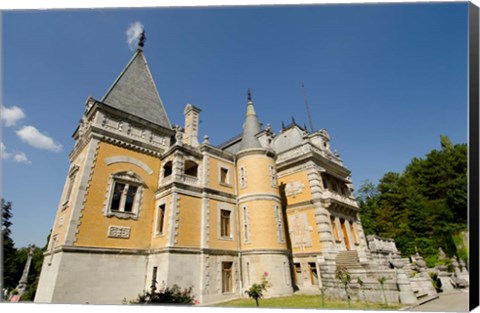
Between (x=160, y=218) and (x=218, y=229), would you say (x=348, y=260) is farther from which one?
(x=160, y=218)

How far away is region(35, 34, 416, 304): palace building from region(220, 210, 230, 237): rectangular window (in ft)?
0.42

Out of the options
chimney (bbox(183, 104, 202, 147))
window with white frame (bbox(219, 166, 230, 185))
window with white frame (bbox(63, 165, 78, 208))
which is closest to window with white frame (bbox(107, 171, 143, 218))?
window with white frame (bbox(63, 165, 78, 208))

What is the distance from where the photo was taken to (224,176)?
1770 cm

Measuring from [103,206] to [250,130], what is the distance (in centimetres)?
1113

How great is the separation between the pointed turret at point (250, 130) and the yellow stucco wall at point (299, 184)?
375 cm

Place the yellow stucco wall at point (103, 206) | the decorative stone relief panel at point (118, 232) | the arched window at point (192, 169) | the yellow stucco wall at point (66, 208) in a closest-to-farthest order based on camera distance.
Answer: the yellow stucco wall at point (66, 208) < the yellow stucco wall at point (103, 206) < the decorative stone relief panel at point (118, 232) < the arched window at point (192, 169)

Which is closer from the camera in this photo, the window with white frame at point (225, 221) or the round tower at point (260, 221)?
the round tower at point (260, 221)

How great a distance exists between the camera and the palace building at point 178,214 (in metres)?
11.9

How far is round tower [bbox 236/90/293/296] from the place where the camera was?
14.3 meters

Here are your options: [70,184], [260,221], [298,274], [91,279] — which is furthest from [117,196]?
[298,274]

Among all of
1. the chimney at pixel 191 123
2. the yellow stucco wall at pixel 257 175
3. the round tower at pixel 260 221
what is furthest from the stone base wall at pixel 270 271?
the chimney at pixel 191 123

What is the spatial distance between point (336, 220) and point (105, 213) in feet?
48.9

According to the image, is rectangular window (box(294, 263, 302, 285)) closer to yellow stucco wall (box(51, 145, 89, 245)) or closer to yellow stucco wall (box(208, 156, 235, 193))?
yellow stucco wall (box(208, 156, 235, 193))

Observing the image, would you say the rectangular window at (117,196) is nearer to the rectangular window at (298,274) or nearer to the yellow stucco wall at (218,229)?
the yellow stucco wall at (218,229)
